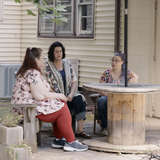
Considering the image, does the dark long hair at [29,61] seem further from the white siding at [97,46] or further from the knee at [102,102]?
the white siding at [97,46]

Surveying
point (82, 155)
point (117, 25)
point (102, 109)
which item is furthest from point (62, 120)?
point (117, 25)

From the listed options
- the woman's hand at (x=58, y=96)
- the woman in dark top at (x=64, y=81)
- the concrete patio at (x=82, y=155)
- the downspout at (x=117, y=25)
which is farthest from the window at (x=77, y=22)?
the concrete patio at (x=82, y=155)

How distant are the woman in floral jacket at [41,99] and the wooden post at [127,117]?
529mm

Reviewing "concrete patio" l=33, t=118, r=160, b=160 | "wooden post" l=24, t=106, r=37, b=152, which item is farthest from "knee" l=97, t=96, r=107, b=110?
"wooden post" l=24, t=106, r=37, b=152

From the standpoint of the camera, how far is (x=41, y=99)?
846 cm

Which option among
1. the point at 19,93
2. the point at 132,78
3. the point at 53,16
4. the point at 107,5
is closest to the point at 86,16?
the point at 107,5

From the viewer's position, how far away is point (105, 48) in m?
13.6

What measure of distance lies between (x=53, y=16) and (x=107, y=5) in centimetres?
801

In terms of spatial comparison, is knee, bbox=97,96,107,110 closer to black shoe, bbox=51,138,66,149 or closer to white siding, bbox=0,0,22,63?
black shoe, bbox=51,138,66,149

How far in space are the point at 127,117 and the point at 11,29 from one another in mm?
9334

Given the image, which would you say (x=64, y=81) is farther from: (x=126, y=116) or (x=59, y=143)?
(x=126, y=116)

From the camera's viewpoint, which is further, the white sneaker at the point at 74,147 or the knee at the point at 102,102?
the knee at the point at 102,102

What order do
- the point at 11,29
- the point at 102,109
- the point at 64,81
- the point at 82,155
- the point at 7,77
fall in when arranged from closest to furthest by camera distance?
the point at 82,155 < the point at 64,81 < the point at 102,109 < the point at 7,77 < the point at 11,29

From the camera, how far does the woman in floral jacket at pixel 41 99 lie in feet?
27.6
